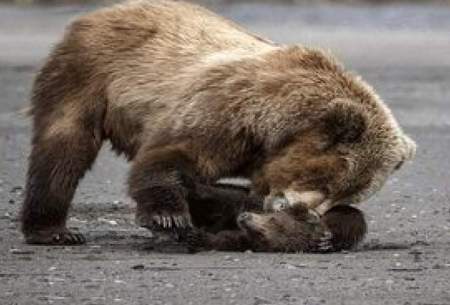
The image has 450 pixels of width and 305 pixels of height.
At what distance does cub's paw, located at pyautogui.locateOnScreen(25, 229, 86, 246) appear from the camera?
10672mm

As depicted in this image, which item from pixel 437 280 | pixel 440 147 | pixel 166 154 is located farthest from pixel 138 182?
pixel 440 147

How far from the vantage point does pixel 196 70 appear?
1056 centimetres

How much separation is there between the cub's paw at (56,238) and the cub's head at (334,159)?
1.28 m

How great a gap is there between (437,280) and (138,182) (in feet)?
6.22

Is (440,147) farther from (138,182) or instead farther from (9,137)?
(138,182)

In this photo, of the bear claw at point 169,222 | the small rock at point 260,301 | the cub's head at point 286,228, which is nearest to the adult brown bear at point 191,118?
the bear claw at point 169,222

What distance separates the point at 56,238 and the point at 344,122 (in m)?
1.92

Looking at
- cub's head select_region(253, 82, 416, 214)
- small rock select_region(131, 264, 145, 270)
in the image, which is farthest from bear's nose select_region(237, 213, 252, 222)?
small rock select_region(131, 264, 145, 270)

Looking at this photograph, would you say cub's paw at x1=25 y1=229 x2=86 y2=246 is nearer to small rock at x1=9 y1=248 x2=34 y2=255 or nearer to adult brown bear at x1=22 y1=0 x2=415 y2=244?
adult brown bear at x1=22 y1=0 x2=415 y2=244

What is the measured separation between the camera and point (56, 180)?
35.0 ft

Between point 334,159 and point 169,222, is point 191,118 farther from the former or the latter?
point 334,159

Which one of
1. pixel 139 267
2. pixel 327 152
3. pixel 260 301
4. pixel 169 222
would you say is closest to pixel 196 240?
pixel 169 222

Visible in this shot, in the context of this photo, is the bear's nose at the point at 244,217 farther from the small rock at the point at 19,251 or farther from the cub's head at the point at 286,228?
the small rock at the point at 19,251

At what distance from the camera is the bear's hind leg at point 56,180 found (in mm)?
10672
